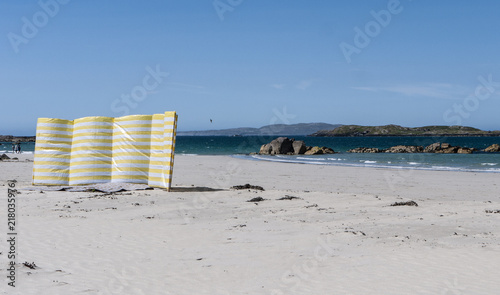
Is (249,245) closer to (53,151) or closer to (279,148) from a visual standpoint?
(53,151)

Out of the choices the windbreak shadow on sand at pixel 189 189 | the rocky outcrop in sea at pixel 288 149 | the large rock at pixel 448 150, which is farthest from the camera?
the rocky outcrop in sea at pixel 288 149

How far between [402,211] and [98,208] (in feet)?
26.5

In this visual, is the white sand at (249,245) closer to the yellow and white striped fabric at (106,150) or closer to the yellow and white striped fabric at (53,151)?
the yellow and white striped fabric at (106,150)

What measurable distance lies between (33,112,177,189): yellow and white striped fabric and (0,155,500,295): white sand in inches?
53.5

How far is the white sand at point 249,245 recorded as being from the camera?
22.5 ft

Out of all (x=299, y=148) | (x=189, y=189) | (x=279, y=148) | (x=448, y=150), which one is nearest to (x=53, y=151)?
(x=189, y=189)

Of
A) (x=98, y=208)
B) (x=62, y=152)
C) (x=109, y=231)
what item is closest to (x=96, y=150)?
(x=62, y=152)

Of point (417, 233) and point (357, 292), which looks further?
point (417, 233)

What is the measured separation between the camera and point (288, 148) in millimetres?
57469

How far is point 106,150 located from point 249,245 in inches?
386

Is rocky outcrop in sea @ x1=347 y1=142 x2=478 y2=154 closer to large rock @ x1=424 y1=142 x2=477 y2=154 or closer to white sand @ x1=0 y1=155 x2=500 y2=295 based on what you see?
large rock @ x1=424 y1=142 x2=477 y2=154

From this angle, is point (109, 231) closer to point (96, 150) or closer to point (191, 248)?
point (191, 248)

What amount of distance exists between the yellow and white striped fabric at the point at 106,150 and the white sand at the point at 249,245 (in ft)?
4.46

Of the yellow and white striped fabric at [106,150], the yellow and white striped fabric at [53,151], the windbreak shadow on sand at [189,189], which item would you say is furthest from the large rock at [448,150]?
the yellow and white striped fabric at [53,151]
